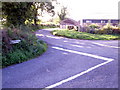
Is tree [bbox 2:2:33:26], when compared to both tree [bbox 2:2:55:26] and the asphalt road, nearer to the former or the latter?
tree [bbox 2:2:55:26]

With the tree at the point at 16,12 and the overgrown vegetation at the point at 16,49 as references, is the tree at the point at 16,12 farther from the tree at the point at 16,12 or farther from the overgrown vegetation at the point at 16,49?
the overgrown vegetation at the point at 16,49

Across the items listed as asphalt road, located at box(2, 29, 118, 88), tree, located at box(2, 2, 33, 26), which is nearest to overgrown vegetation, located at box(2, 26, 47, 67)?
asphalt road, located at box(2, 29, 118, 88)

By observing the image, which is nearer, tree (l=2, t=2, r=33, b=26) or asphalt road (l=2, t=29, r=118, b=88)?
asphalt road (l=2, t=29, r=118, b=88)

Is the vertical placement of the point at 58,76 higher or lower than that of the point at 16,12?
lower

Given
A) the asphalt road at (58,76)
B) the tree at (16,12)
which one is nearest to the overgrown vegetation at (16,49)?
the asphalt road at (58,76)

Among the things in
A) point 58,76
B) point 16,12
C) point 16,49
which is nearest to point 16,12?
point 16,12

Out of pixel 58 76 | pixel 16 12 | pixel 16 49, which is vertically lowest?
pixel 58 76

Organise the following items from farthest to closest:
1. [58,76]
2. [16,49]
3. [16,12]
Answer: [16,12], [16,49], [58,76]

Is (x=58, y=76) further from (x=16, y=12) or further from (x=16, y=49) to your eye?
(x=16, y=12)

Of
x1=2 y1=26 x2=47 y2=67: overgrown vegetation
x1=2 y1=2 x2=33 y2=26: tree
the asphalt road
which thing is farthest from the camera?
x1=2 y1=2 x2=33 y2=26: tree

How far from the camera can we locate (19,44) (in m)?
7.21

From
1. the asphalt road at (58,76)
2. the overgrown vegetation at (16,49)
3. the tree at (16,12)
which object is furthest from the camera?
the tree at (16,12)

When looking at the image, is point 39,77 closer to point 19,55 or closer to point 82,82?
point 82,82

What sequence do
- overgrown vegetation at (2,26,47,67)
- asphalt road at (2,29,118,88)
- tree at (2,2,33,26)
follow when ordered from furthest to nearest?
tree at (2,2,33,26) → overgrown vegetation at (2,26,47,67) → asphalt road at (2,29,118,88)
